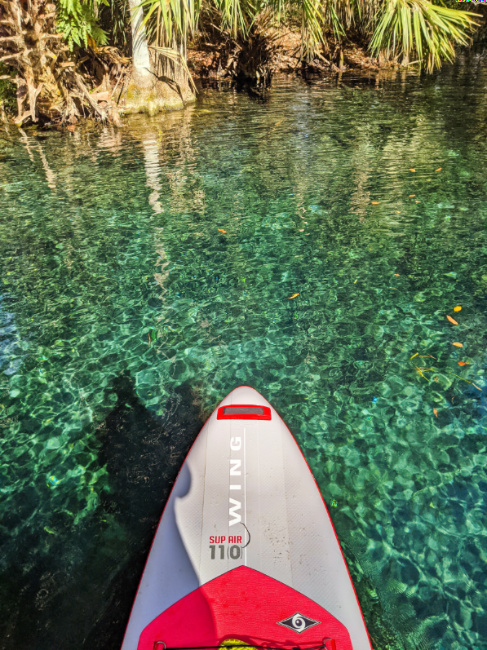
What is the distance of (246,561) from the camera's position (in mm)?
2691

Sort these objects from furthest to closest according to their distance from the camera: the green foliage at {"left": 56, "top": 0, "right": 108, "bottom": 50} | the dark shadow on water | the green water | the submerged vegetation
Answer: the submerged vegetation → the green foliage at {"left": 56, "top": 0, "right": 108, "bottom": 50} → the green water → the dark shadow on water

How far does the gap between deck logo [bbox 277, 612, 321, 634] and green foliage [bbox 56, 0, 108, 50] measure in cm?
1431

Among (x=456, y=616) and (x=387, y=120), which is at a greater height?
(x=387, y=120)

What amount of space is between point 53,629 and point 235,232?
19.0 feet

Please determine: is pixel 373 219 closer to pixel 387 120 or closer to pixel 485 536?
pixel 485 536

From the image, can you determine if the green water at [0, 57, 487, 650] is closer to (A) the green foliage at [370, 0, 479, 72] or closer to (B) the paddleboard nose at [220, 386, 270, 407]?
(B) the paddleboard nose at [220, 386, 270, 407]

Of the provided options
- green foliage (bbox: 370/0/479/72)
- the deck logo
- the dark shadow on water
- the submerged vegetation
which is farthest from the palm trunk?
the deck logo

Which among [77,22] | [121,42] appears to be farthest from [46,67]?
[121,42]

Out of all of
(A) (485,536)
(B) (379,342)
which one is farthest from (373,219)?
(A) (485,536)

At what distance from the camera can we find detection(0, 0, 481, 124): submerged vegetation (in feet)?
39.7

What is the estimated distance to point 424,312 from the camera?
521cm

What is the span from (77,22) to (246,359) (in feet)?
41.2

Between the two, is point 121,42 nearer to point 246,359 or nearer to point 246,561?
point 246,359

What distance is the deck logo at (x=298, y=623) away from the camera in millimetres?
2400
